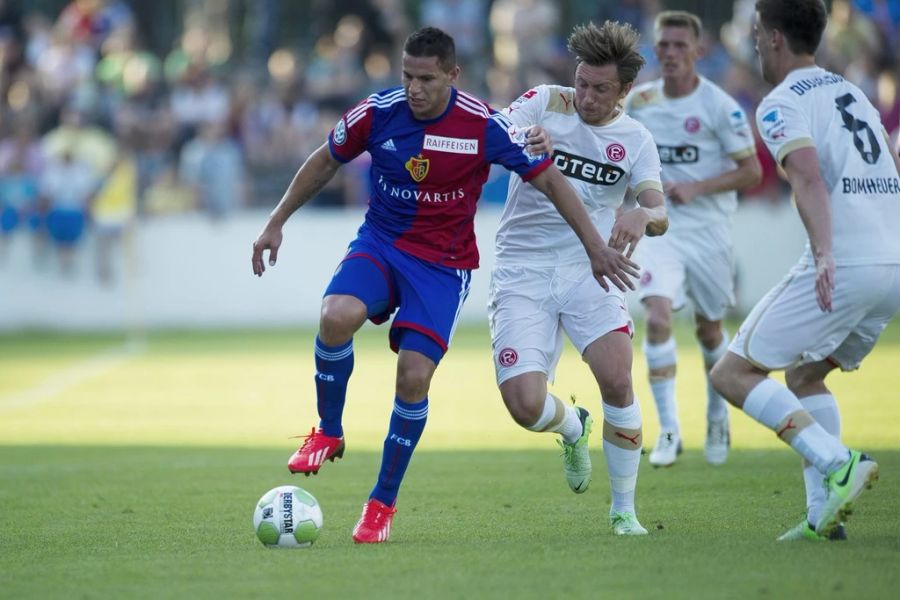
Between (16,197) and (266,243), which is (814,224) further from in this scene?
(16,197)

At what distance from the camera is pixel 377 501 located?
25.1 ft

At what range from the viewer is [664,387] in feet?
35.1

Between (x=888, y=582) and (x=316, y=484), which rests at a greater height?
(x=888, y=582)

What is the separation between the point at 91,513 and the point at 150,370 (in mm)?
9484

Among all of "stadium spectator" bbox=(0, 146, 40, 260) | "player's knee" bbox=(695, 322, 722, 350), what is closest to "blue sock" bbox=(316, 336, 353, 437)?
"player's knee" bbox=(695, 322, 722, 350)

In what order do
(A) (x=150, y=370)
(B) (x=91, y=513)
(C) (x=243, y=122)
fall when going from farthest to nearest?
1. (C) (x=243, y=122)
2. (A) (x=150, y=370)
3. (B) (x=91, y=513)

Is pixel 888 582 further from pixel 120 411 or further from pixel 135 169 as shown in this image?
pixel 135 169

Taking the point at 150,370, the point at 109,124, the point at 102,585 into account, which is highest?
the point at 109,124

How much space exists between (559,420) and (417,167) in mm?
1668

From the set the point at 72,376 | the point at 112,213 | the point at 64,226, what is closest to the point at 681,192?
the point at 72,376

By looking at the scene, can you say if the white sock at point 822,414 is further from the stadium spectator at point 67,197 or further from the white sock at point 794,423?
the stadium spectator at point 67,197

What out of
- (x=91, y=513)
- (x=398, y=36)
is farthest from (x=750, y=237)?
(x=91, y=513)

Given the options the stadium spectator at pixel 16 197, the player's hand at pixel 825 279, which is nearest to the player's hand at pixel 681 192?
the player's hand at pixel 825 279

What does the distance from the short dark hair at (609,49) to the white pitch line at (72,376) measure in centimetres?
898
